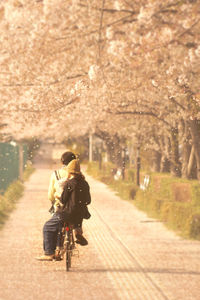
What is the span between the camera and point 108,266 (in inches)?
428

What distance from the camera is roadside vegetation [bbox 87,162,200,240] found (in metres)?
15.1

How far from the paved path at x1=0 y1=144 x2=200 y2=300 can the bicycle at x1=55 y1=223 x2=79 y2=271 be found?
0.18m

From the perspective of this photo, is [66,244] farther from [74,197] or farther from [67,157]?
[67,157]

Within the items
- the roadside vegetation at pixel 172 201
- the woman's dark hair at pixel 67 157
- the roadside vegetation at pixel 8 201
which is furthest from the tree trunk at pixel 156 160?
the woman's dark hair at pixel 67 157

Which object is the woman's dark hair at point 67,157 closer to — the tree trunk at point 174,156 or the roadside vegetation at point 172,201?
the roadside vegetation at point 172,201

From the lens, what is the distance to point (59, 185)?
426 inches

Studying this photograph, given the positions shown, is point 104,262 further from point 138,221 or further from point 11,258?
point 138,221

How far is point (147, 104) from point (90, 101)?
9.79 feet

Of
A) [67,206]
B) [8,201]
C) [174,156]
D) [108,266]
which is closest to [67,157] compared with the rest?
[67,206]

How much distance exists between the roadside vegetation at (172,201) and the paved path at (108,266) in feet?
1.23

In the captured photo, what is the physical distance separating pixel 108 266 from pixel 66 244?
78 centimetres

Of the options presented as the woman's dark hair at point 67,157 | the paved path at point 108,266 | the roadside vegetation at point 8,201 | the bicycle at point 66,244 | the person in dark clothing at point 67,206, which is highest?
the woman's dark hair at point 67,157

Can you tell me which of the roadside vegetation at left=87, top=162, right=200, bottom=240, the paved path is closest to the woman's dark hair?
the paved path

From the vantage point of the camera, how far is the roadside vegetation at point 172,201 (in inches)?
596
